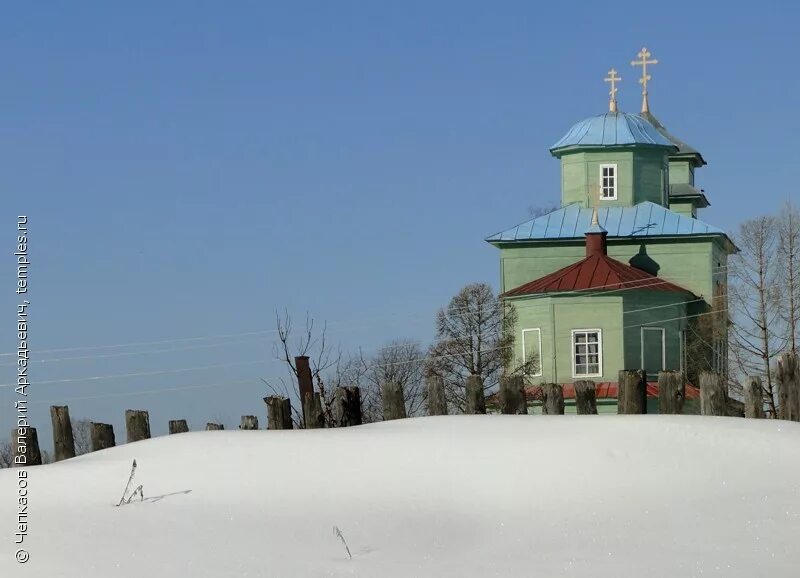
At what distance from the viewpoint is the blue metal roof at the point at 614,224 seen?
A: 4772cm

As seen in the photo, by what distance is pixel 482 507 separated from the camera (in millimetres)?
13234

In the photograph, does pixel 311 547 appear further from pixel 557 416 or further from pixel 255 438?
pixel 557 416

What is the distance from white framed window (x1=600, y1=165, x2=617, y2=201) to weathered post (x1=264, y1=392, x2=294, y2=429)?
33.0m

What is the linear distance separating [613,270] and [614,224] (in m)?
3.16

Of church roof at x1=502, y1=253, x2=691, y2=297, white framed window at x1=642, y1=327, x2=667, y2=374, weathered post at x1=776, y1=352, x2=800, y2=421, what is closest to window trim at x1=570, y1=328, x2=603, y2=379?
church roof at x1=502, y1=253, x2=691, y2=297

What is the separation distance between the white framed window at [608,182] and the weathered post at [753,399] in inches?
1302

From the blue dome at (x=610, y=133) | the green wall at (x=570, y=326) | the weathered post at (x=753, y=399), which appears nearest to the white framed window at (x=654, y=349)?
the green wall at (x=570, y=326)

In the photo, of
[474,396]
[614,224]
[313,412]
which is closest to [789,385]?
[474,396]

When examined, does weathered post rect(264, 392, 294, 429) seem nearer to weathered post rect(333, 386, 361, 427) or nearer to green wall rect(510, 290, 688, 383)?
weathered post rect(333, 386, 361, 427)

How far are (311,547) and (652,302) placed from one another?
34653 mm

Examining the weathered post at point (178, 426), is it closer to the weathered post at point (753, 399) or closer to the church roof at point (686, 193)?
the weathered post at point (753, 399)

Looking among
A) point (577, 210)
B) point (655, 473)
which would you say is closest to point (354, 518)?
point (655, 473)

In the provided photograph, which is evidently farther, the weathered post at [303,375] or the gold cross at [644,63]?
the gold cross at [644,63]

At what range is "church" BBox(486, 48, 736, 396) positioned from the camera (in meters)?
44.8
